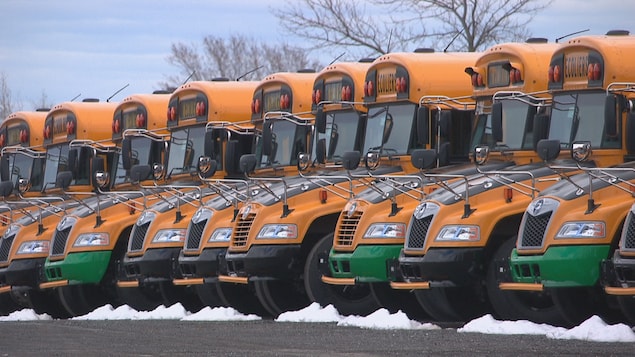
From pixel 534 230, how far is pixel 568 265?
62 centimetres

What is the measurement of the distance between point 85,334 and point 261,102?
247 inches

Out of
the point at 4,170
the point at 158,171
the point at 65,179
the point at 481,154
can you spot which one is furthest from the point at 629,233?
the point at 4,170

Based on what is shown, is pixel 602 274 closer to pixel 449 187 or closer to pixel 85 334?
pixel 449 187

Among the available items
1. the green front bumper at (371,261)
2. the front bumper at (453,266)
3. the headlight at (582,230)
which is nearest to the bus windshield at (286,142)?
the green front bumper at (371,261)

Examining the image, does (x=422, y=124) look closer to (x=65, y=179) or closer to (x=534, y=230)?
(x=534, y=230)

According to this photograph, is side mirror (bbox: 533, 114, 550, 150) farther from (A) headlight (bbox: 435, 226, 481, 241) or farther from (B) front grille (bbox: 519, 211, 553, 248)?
(B) front grille (bbox: 519, 211, 553, 248)

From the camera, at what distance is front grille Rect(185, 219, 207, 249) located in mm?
20156

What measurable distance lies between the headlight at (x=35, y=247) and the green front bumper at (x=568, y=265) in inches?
407

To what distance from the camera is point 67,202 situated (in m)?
25.1

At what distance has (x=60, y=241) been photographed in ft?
74.6

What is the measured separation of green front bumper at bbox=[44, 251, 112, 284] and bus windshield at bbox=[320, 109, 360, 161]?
13.1 feet

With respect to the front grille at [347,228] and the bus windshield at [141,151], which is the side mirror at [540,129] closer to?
the front grille at [347,228]

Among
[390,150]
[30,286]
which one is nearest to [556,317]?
[390,150]

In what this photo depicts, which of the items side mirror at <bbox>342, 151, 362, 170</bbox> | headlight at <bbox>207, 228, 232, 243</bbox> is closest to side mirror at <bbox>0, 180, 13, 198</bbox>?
headlight at <bbox>207, 228, 232, 243</bbox>
